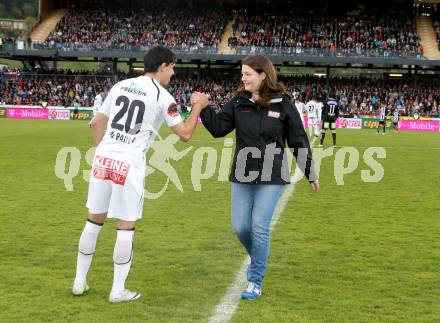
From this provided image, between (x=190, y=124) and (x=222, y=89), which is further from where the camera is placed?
(x=222, y=89)

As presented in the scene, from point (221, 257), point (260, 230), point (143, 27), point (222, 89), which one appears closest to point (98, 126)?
point (260, 230)

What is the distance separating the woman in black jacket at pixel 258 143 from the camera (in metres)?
5.01

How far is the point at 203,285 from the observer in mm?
5633

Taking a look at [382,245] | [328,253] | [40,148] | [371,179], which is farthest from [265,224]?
[40,148]

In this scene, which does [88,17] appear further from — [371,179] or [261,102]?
[261,102]

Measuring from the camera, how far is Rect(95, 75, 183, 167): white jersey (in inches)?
191

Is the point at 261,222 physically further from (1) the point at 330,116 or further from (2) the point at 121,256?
(1) the point at 330,116

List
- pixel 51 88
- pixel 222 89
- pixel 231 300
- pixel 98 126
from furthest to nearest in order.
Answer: pixel 222 89, pixel 51 88, pixel 231 300, pixel 98 126

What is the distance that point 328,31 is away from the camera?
52125mm

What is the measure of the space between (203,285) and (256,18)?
1999 inches

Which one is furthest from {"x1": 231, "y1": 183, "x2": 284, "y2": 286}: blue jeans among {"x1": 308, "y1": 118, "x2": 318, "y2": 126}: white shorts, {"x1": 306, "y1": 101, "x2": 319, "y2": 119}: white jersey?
{"x1": 306, "y1": 101, "x2": 319, "y2": 119}: white jersey

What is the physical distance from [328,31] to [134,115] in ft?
162

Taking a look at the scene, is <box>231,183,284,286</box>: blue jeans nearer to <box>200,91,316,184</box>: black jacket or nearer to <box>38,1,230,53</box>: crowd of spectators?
<box>200,91,316,184</box>: black jacket

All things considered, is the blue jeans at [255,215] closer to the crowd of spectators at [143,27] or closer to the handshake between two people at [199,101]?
the handshake between two people at [199,101]
